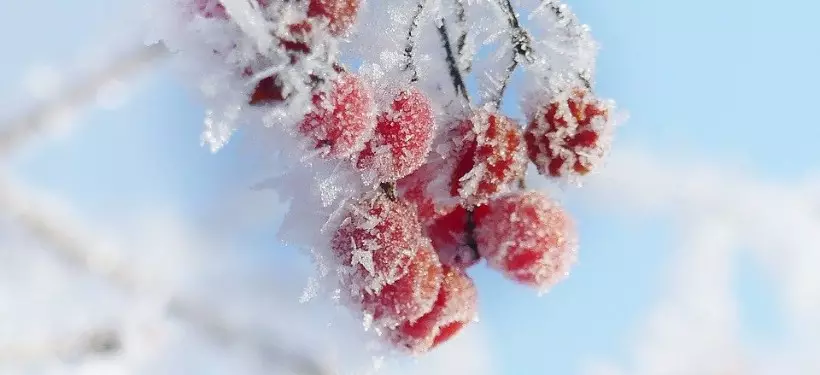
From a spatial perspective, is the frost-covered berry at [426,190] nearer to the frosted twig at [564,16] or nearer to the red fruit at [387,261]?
the red fruit at [387,261]

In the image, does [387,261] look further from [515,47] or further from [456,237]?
[515,47]

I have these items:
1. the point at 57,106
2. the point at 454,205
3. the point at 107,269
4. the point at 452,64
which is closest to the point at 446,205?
the point at 454,205

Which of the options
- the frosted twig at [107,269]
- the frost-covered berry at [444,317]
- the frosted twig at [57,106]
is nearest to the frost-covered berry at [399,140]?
the frost-covered berry at [444,317]

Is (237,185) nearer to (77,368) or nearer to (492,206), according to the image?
(492,206)

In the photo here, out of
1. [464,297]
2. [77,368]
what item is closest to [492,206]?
[464,297]

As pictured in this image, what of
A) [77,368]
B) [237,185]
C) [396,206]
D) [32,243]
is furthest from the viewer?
[77,368]

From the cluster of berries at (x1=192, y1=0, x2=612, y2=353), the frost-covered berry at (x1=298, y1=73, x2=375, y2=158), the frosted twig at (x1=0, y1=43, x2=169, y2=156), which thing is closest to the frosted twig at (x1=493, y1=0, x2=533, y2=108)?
the cluster of berries at (x1=192, y1=0, x2=612, y2=353)

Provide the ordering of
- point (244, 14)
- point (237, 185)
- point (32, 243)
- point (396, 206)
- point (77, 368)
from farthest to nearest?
point (77, 368) < point (32, 243) < point (237, 185) < point (396, 206) < point (244, 14)
